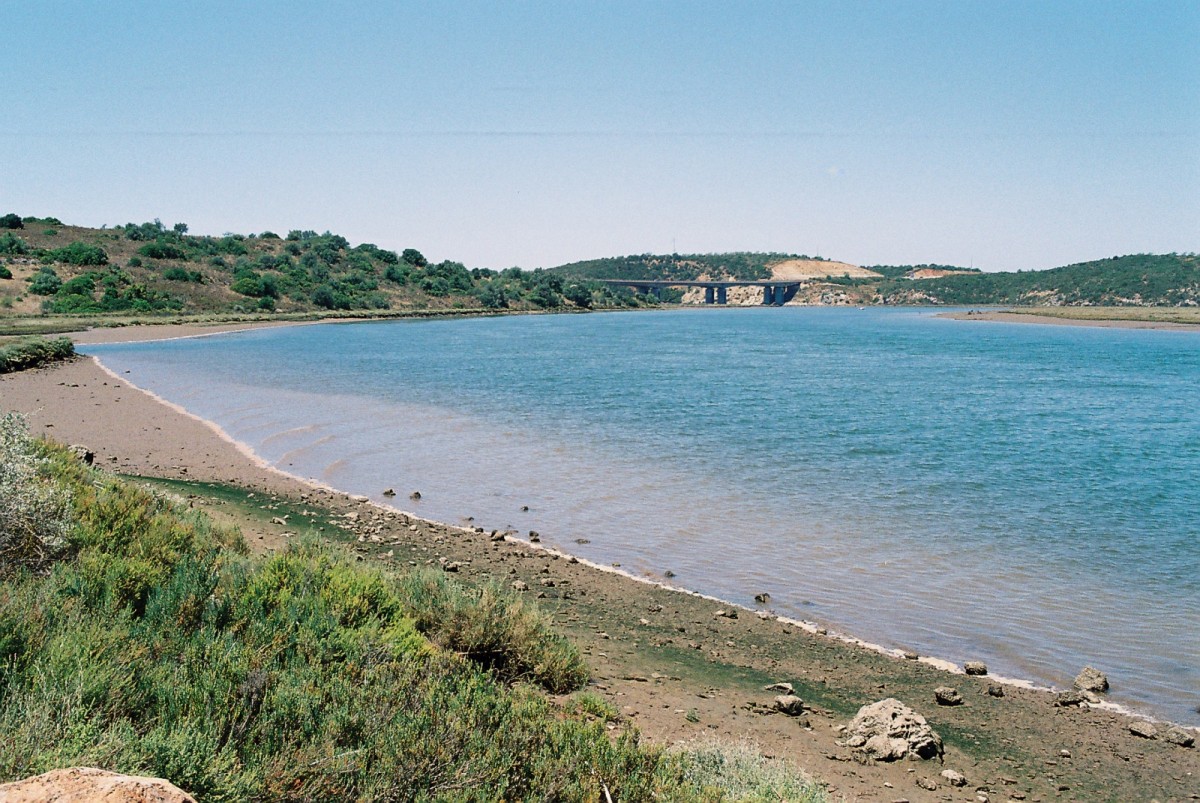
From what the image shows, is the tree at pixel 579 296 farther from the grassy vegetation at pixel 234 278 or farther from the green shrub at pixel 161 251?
the green shrub at pixel 161 251

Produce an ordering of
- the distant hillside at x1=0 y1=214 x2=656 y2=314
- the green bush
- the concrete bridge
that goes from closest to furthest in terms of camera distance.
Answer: the green bush
the distant hillside at x1=0 y1=214 x2=656 y2=314
the concrete bridge

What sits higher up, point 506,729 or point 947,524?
point 506,729

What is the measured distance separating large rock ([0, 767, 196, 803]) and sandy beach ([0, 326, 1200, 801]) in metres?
4.02

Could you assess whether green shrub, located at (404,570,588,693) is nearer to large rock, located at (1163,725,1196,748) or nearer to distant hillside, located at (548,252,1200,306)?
large rock, located at (1163,725,1196,748)

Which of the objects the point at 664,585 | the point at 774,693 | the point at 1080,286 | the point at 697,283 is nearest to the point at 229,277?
the point at 664,585

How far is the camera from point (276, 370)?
3772cm

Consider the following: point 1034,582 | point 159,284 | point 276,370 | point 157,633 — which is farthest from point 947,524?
point 159,284

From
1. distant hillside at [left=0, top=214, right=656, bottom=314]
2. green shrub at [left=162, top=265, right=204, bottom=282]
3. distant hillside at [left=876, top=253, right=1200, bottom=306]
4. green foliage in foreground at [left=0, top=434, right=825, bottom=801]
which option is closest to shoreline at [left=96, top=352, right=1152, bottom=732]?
green foliage in foreground at [left=0, top=434, right=825, bottom=801]

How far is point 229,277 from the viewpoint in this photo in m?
92.6

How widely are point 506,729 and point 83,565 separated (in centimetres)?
371

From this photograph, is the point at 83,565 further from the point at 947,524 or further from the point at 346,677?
the point at 947,524

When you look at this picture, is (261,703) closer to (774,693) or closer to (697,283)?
(774,693)

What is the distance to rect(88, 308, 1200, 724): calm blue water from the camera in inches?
403

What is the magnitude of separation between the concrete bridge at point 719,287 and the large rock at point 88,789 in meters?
178
